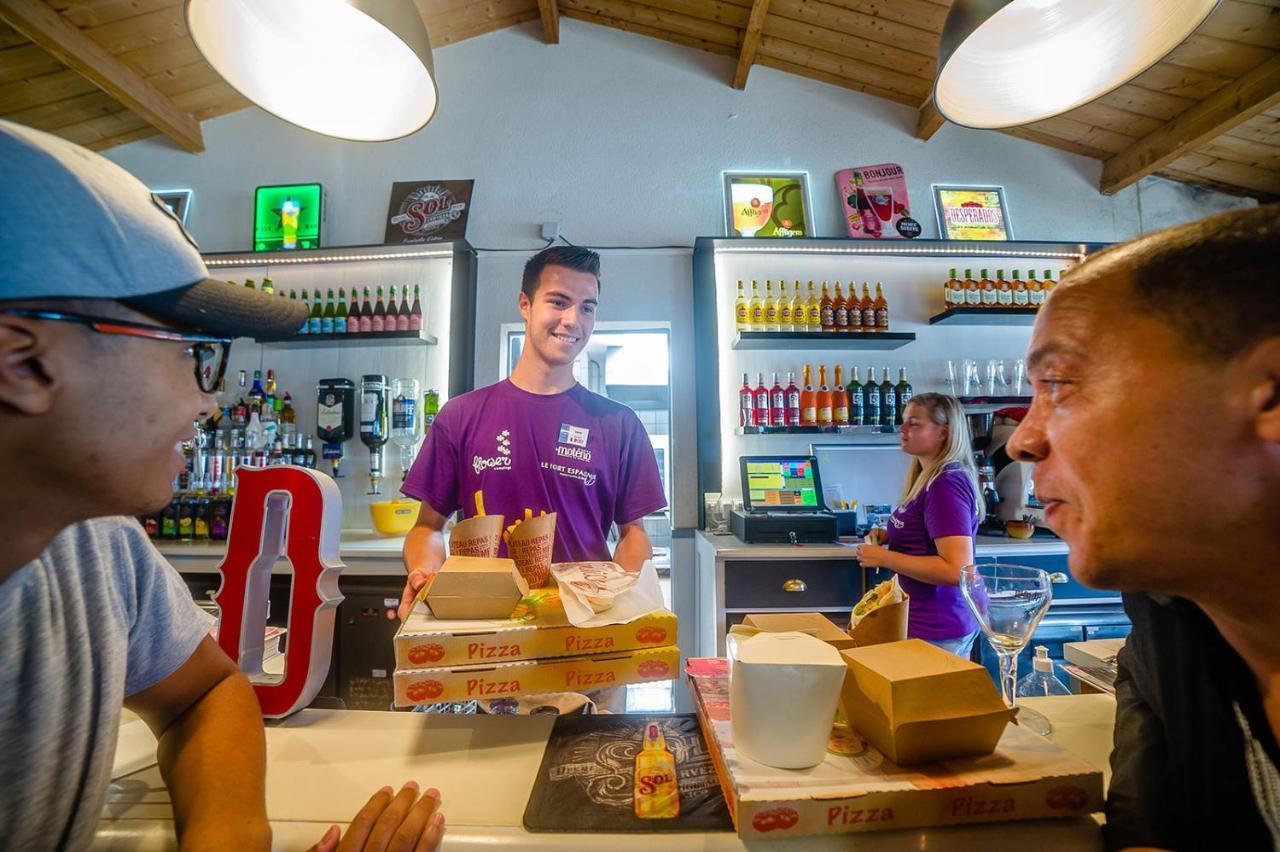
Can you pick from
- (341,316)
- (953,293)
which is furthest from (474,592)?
(953,293)

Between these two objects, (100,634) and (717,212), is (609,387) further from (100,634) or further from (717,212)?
(100,634)

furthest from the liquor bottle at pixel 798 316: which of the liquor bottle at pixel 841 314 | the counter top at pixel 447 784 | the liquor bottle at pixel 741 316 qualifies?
the counter top at pixel 447 784

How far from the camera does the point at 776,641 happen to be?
28.2 inches

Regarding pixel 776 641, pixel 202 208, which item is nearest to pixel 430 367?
pixel 202 208

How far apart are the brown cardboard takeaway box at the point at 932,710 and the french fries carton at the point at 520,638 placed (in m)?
0.32

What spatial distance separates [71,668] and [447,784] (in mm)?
511

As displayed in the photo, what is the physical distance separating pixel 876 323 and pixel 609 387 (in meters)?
2.12

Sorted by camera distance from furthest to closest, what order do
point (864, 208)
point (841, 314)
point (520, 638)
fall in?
point (864, 208), point (841, 314), point (520, 638)

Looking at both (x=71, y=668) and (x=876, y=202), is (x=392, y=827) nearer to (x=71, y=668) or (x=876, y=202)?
(x=71, y=668)

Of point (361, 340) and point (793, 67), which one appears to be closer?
point (361, 340)

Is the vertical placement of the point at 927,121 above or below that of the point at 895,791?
above

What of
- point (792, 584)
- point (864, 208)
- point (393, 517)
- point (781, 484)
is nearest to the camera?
point (792, 584)

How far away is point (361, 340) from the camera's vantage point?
148 inches

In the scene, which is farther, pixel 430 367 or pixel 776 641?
pixel 430 367
